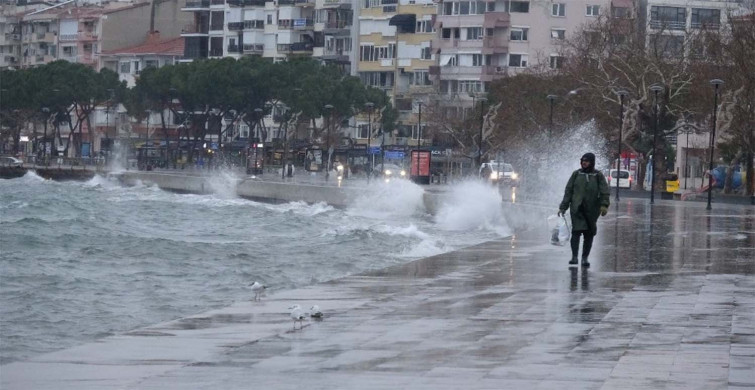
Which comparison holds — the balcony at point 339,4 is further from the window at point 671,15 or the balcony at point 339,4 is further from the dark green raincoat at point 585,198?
the dark green raincoat at point 585,198

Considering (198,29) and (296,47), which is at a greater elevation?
(198,29)

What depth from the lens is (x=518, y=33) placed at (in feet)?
361

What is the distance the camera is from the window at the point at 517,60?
110 meters

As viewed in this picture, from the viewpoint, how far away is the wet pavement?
32.0ft

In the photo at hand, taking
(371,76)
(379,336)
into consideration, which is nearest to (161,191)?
(371,76)

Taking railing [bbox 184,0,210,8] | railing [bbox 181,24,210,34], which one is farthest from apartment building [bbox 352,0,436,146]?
railing [bbox 184,0,210,8]

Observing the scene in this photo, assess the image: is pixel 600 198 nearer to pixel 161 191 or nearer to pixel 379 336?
pixel 379 336

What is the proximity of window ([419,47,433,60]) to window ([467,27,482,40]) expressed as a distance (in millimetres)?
4662

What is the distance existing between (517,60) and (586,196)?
92.4 metres

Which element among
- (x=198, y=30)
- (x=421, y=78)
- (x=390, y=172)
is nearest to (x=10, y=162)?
(x=198, y=30)

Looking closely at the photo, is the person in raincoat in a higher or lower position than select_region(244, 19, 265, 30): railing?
lower

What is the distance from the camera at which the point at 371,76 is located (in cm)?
11962

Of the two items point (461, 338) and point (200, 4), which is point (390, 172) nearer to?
point (200, 4)

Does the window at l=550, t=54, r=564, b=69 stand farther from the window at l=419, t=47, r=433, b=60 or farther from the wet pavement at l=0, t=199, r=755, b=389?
the wet pavement at l=0, t=199, r=755, b=389
